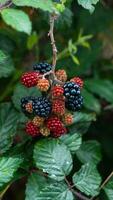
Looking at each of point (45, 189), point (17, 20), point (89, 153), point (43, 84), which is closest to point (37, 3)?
point (17, 20)

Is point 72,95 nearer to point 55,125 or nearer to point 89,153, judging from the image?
point 55,125

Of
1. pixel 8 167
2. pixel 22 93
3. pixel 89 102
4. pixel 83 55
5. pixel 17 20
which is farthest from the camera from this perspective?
pixel 83 55

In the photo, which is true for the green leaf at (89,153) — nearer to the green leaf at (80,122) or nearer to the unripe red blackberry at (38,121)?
the green leaf at (80,122)

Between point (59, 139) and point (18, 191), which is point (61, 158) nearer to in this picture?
point (59, 139)

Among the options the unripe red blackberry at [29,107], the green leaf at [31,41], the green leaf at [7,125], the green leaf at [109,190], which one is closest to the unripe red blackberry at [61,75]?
the unripe red blackberry at [29,107]

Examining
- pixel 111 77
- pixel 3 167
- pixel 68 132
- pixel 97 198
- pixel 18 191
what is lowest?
pixel 18 191

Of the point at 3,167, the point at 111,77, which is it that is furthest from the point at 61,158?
the point at 111,77
